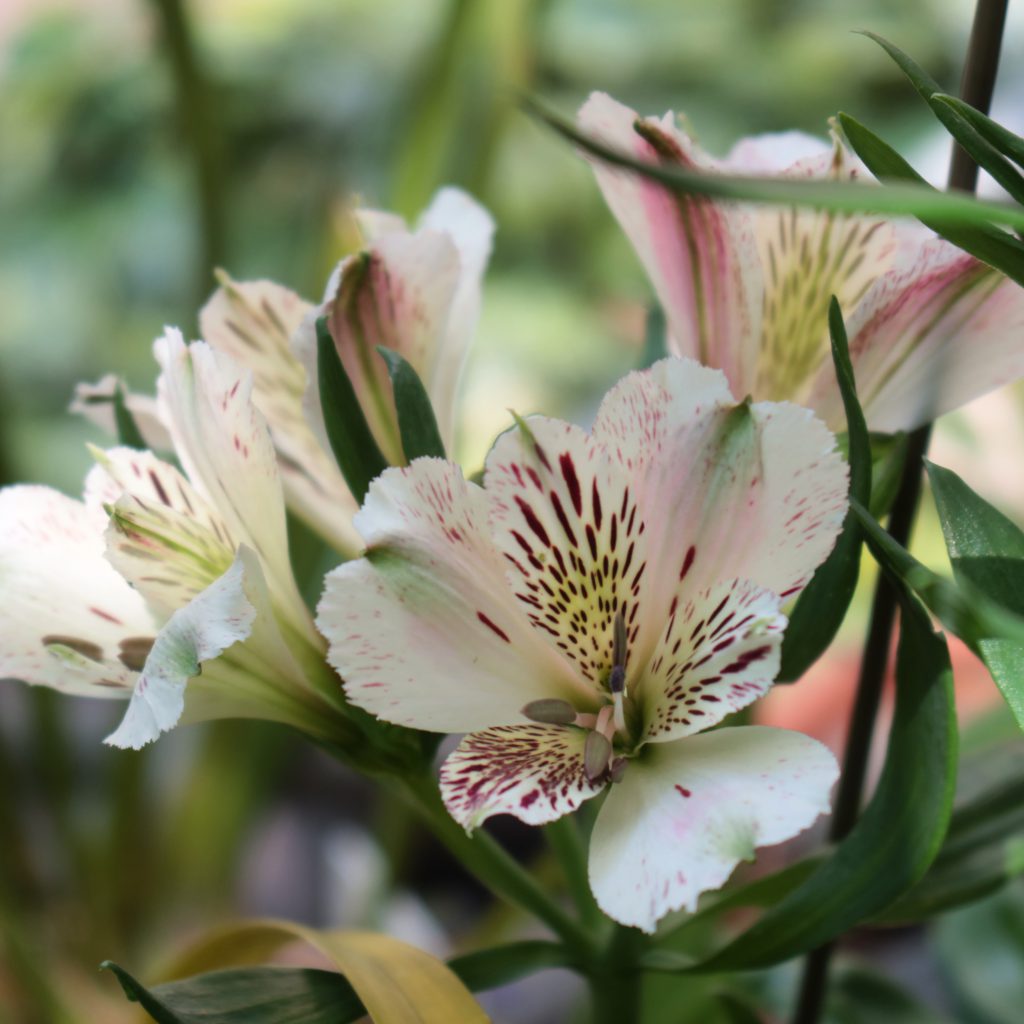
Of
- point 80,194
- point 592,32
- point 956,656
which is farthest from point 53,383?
point 956,656

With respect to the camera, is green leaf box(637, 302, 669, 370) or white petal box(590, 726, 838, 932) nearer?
white petal box(590, 726, 838, 932)

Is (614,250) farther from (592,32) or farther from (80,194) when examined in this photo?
(80,194)

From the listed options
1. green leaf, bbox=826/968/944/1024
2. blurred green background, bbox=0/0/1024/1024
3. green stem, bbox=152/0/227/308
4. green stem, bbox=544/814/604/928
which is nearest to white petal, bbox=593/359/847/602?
green stem, bbox=544/814/604/928

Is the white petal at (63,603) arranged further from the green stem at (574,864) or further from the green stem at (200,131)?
the green stem at (200,131)

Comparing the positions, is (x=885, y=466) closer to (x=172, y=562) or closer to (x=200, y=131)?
(x=172, y=562)

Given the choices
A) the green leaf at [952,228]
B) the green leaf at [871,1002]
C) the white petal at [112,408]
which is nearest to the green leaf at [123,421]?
the white petal at [112,408]

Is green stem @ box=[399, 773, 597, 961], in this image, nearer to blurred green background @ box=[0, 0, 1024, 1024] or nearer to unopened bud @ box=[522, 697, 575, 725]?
unopened bud @ box=[522, 697, 575, 725]

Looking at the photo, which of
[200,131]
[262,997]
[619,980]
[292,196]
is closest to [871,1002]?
[619,980]
